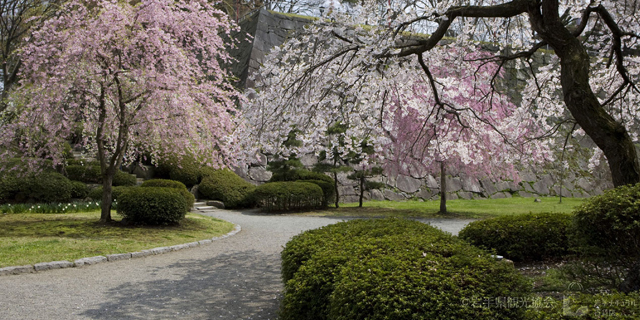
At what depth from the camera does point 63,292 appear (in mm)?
4984

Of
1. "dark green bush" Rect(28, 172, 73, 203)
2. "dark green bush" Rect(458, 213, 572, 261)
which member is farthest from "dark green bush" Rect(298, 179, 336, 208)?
"dark green bush" Rect(458, 213, 572, 261)

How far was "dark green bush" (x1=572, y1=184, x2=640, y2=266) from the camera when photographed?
3.41m

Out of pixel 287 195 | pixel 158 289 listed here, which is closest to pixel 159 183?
pixel 287 195

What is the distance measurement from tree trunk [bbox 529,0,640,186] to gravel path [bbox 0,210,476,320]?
3979mm

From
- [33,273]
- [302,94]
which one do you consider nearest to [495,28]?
[302,94]

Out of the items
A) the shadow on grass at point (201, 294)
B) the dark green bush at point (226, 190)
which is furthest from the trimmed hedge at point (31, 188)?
the shadow on grass at point (201, 294)

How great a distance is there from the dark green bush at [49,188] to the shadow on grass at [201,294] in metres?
8.92

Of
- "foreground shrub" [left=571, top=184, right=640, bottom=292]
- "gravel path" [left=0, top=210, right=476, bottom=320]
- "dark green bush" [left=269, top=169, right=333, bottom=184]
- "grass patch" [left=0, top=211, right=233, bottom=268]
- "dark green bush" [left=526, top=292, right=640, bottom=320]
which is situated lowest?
"gravel path" [left=0, top=210, right=476, bottom=320]

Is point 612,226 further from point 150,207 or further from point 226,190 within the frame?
point 226,190

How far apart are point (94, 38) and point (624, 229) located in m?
9.37

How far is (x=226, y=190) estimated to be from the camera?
53.3 feet

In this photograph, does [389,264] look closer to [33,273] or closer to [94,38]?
[33,273]

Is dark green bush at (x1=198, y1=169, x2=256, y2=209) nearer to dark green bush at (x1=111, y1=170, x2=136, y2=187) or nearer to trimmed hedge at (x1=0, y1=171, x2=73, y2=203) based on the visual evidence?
dark green bush at (x1=111, y1=170, x2=136, y2=187)

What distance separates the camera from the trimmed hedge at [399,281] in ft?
8.12
